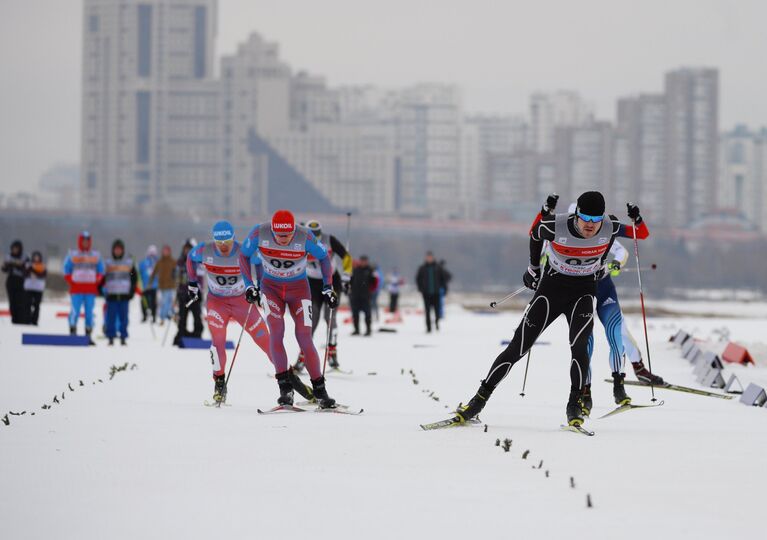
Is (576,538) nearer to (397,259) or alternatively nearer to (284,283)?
(284,283)

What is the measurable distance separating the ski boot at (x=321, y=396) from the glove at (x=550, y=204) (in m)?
2.26

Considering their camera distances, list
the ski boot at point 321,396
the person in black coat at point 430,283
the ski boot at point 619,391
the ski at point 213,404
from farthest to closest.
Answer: the person in black coat at point 430,283, the ski at point 213,404, the ski boot at point 619,391, the ski boot at point 321,396

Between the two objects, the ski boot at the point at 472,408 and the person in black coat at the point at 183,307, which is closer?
the ski boot at the point at 472,408

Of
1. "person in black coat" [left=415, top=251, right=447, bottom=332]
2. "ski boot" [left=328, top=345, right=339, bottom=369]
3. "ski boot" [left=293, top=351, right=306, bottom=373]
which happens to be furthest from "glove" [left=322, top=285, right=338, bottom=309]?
"person in black coat" [left=415, top=251, right=447, bottom=332]

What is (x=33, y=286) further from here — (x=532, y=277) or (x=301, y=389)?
(x=532, y=277)

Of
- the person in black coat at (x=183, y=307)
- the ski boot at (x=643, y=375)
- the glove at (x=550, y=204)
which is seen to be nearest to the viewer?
the glove at (x=550, y=204)

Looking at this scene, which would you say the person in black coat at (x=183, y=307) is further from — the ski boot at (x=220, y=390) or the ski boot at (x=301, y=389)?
the ski boot at (x=301, y=389)

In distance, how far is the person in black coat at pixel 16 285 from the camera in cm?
2533

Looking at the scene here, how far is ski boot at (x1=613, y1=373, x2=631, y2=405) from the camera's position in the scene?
35.7ft

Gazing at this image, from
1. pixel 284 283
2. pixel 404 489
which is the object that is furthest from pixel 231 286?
pixel 404 489

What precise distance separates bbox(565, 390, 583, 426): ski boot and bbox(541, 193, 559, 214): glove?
3.90 feet

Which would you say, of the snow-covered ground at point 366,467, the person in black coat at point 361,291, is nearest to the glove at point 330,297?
the snow-covered ground at point 366,467

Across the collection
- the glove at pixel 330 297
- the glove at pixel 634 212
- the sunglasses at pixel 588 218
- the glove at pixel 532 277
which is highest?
the glove at pixel 634 212

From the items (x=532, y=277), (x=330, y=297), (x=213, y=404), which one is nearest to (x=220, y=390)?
(x=213, y=404)
